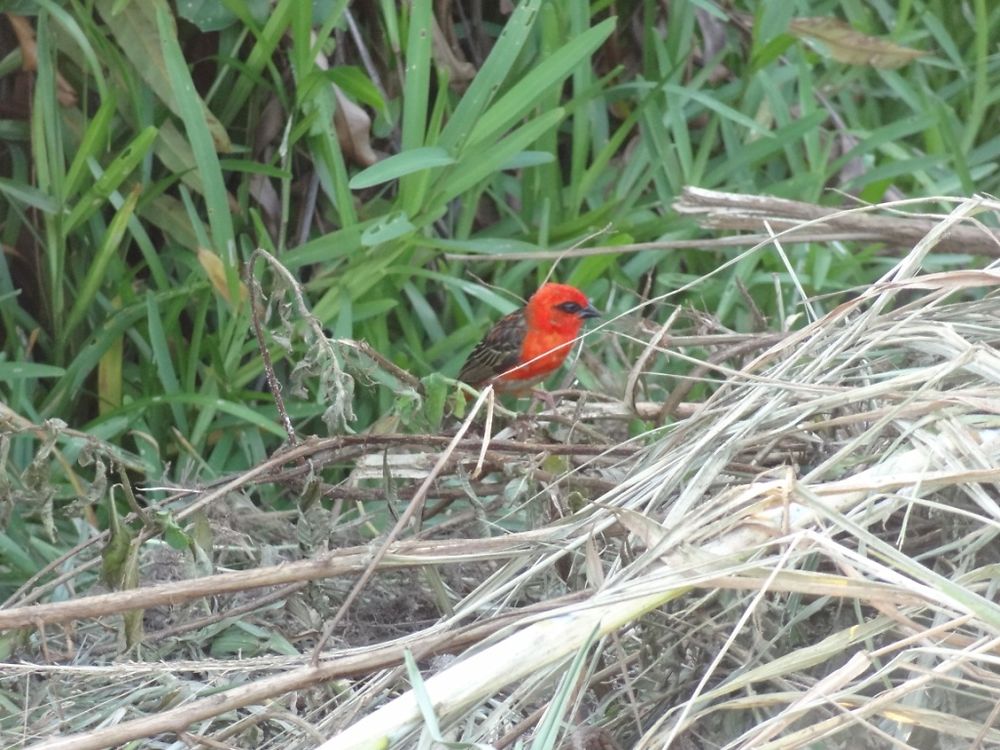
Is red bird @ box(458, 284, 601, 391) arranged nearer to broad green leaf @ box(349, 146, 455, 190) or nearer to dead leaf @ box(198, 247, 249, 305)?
broad green leaf @ box(349, 146, 455, 190)

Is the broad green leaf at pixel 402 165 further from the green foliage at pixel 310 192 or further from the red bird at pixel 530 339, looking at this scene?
the red bird at pixel 530 339

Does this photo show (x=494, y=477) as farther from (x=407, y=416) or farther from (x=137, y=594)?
(x=137, y=594)

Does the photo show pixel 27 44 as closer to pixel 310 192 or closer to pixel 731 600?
pixel 310 192

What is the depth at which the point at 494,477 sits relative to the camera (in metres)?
2.85

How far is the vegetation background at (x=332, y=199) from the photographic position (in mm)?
3475

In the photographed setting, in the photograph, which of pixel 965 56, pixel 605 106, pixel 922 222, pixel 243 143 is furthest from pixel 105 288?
pixel 965 56

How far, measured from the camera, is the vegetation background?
3.47 meters

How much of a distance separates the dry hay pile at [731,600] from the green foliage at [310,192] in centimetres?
102

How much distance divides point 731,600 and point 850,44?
2937 mm

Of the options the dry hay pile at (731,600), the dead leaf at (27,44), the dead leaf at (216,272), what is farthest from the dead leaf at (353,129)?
the dry hay pile at (731,600)

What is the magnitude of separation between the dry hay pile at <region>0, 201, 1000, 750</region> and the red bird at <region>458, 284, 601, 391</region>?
1.82m

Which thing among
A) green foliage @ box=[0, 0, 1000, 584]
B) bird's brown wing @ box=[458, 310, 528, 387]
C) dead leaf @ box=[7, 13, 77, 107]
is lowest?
bird's brown wing @ box=[458, 310, 528, 387]

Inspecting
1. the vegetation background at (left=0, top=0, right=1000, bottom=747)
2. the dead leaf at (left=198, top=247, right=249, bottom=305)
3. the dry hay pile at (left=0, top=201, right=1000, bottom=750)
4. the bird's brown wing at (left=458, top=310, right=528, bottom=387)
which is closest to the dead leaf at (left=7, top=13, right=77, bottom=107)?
the vegetation background at (left=0, top=0, right=1000, bottom=747)

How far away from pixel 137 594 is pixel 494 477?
1.17 meters
